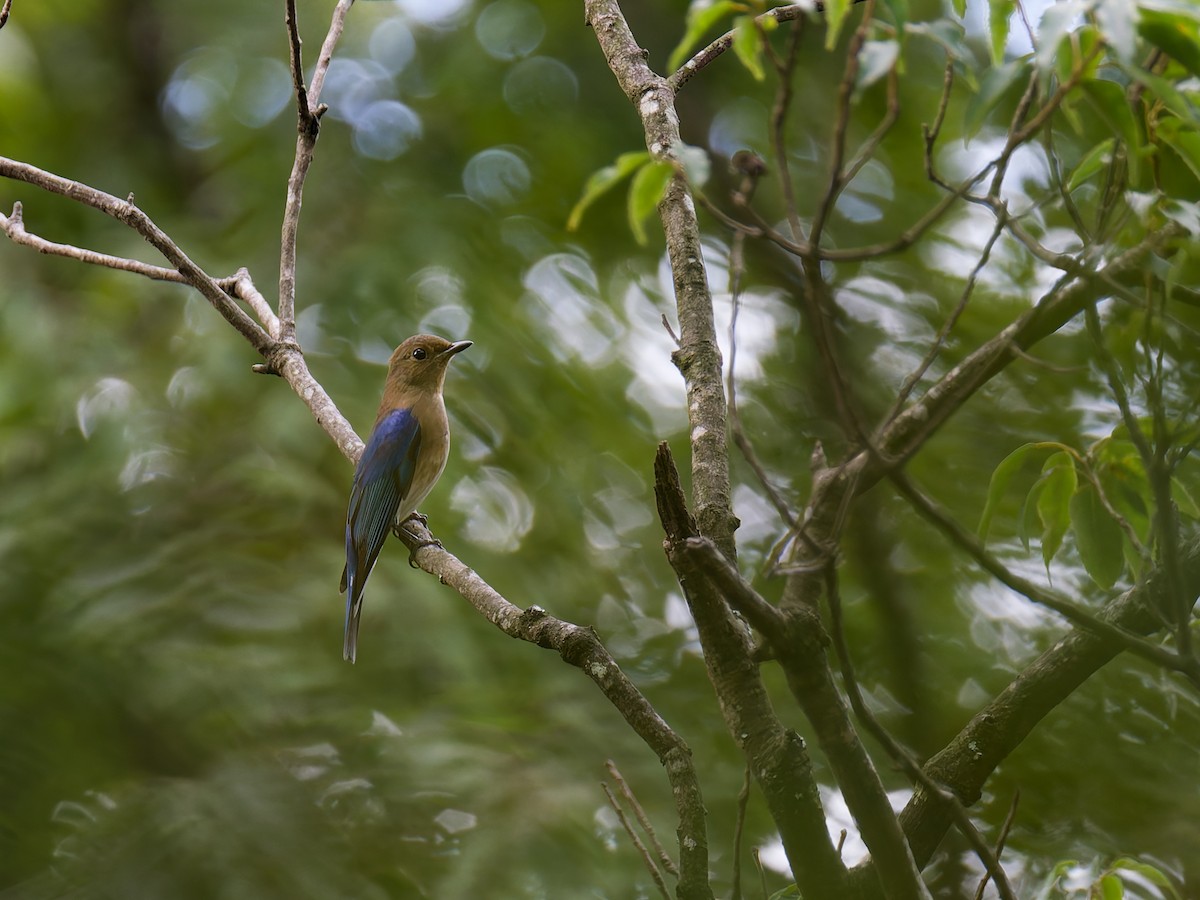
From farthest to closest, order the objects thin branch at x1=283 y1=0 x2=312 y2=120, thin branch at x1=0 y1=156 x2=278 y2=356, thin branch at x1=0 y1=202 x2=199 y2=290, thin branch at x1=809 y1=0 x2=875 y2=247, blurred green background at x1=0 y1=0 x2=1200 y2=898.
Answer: blurred green background at x1=0 y1=0 x2=1200 y2=898 < thin branch at x1=0 y1=202 x2=199 y2=290 < thin branch at x1=0 y1=156 x2=278 y2=356 < thin branch at x1=283 y1=0 x2=312 y2=120 < thin branch at x1=809 y1=0 x2=875 y2=247

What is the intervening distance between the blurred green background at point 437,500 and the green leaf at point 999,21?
3034mm

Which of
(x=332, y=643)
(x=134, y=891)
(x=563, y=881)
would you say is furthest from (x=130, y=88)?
(x=563, y=881)

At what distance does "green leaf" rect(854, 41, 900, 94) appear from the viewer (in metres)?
1.47

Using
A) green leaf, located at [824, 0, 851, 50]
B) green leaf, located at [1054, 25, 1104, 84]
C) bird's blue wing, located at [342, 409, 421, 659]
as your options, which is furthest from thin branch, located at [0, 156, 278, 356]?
green leaf, located at [1054, 25, 1104, 84]

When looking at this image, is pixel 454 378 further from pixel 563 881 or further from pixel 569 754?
pixel 563 881

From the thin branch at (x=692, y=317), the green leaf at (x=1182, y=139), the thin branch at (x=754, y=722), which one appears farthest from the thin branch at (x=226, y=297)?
the green leaf at (x=1182, y=139)

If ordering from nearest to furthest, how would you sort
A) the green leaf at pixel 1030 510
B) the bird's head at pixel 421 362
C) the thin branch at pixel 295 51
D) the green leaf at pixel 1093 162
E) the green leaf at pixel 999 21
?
the green leaf at pixel 999 21
the green leaf at pixel 1093 162
the green leaf at pixel 1030 510
the thin branch at pixel 295 51
the bird's head at pixel 421 362

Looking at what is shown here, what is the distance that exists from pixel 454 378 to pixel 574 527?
124 cm

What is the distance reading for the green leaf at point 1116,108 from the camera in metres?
1.64

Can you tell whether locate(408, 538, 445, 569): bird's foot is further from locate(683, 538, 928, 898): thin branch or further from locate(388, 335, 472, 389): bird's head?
locate(683, 538, 928, 898): thin branch

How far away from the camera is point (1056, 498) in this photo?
93.7 inches

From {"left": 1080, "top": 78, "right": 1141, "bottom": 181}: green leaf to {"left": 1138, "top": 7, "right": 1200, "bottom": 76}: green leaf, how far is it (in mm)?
80

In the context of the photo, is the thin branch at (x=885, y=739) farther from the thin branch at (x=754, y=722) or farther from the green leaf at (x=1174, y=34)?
the green leaf at (x=1174, y=34)

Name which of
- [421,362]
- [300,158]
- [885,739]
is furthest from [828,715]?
[421,362]
